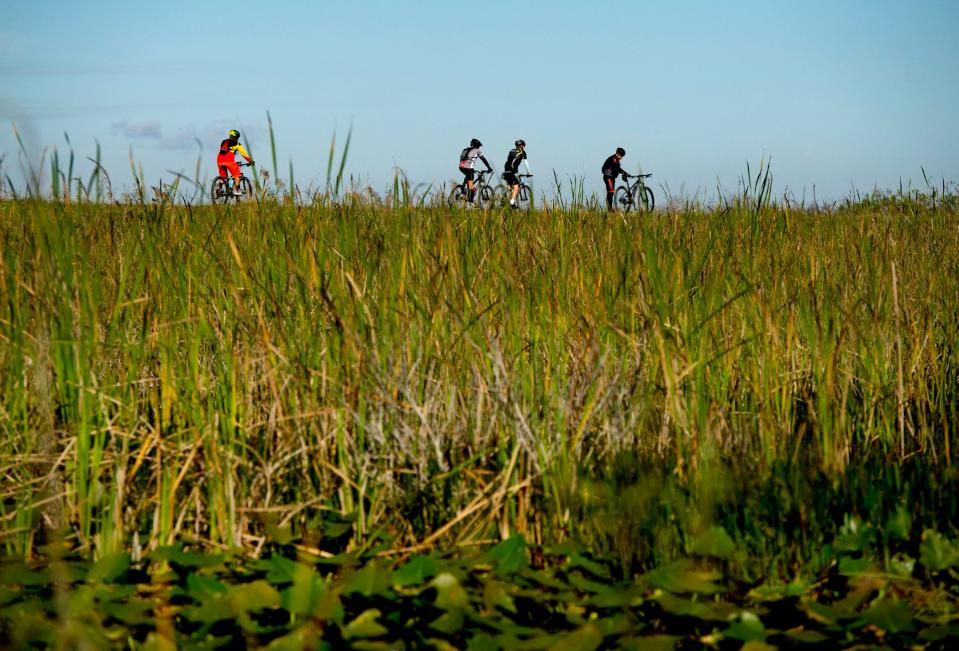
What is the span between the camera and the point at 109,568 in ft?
4.51

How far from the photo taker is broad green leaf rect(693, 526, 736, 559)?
1.43 metres

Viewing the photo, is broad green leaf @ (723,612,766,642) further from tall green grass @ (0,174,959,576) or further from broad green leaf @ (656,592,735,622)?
tall green grass @ (0,174,959,576)

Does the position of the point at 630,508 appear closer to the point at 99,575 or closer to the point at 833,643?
the point at 833,643

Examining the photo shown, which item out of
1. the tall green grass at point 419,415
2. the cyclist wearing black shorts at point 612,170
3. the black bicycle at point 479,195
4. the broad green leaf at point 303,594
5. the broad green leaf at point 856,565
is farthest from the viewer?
the cyclist wearing black shorts at point 612,170

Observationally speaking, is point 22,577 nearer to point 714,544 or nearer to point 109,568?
point 109,568

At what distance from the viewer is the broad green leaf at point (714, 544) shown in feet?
4.70

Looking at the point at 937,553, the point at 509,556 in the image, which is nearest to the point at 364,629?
the point at 509,556

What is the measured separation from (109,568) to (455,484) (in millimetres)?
656

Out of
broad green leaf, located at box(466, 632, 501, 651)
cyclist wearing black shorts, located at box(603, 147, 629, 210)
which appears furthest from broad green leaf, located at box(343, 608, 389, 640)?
cyclist wearing black shorts, located at box(603, 147, 629, 210)

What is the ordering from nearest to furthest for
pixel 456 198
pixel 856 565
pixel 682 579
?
pixel 682 579 < pixel 856 565 < pixel 456 198

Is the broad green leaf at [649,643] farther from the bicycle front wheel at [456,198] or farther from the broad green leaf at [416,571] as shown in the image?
the bicycle front wheel at [456,198]

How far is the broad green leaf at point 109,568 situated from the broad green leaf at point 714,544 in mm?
950

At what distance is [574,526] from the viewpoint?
1.62m

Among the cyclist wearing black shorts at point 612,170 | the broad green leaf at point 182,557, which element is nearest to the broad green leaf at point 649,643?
the broad green leaf at point 182,557
